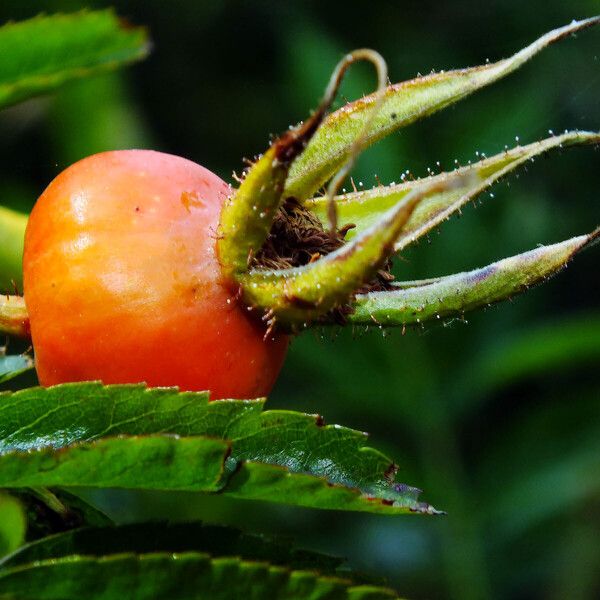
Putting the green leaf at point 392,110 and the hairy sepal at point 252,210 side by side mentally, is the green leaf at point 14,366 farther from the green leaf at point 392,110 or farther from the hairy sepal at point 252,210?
the green leaf at point 392,110

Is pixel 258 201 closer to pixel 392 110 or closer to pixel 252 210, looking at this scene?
pixel 252 210

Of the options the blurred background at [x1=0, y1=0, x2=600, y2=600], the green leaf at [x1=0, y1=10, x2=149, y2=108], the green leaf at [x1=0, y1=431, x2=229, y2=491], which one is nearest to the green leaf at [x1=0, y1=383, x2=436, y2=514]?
the green leaf at [x1=0, y1=431, x2=229, y2=491]

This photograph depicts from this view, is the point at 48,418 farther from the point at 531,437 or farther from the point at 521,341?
the point at 531,437

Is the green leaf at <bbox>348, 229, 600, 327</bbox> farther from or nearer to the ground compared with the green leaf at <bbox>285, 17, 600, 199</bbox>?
nearer to the ground

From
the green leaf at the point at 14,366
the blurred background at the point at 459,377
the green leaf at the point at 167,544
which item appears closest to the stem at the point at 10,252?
the green leaf at the point at 14,366

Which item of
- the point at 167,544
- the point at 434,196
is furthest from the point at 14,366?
the point at 434,196

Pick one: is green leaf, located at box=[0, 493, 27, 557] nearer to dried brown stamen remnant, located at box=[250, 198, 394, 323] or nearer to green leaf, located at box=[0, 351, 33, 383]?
green leaf, located at box=[0, 351, 33, 383]

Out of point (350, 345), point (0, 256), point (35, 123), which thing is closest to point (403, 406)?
point (350, 345)

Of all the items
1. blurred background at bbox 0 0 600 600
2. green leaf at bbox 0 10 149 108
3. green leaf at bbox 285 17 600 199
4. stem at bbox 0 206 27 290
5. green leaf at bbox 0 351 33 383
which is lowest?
blurred background at bbox 0 0 600 600
